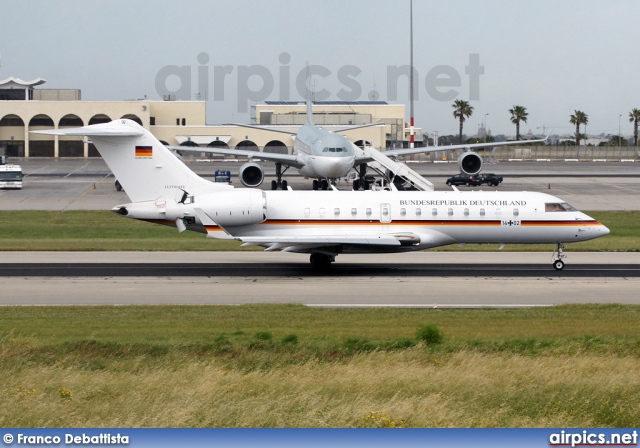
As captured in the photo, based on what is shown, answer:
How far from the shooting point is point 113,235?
1732 inches

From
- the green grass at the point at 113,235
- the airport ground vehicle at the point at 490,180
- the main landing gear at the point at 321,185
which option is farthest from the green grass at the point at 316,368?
the airport ground vehicle at the point at 490,180

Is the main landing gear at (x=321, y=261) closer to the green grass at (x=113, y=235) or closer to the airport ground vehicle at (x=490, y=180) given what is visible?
the green grass at (x=113, y=235)

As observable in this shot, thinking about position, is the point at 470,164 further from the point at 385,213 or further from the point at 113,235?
the point at 385,213

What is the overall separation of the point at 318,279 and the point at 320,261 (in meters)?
1.80

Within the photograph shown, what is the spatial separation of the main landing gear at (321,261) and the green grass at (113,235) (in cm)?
747

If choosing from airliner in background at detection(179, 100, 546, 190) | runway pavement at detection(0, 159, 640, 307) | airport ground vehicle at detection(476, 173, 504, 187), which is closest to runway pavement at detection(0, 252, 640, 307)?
runway pavement at detection(0, 159, 640, 307)

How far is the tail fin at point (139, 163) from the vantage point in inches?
1244

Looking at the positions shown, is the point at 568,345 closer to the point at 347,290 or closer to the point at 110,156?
the point at 347,290

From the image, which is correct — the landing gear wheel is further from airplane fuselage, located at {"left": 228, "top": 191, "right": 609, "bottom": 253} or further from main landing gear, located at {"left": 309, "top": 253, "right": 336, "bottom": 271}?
airplane fuselage, located at {"left": 228, "top": 191, "right": 609, "bottom": 253}

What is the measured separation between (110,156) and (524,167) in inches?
3254

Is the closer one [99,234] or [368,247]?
[368,247]

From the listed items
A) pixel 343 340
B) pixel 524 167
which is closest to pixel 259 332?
pixel 343 340

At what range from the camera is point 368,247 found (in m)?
30.6

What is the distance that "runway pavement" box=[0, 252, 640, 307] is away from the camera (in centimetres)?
2600
